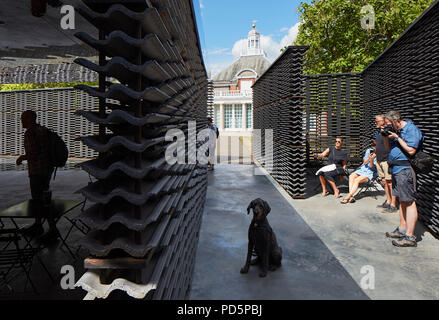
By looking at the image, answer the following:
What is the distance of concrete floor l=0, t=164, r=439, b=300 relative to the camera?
140 inches

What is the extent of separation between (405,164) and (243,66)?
62170mm

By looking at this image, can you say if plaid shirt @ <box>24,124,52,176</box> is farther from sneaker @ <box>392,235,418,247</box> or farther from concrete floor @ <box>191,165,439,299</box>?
sneaker @ <box>392,235,418,247</box>

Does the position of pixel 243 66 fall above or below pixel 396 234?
above

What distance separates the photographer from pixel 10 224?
19.5ft

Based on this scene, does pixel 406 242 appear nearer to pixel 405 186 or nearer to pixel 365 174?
pixel 405 186

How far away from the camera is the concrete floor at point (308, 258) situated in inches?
140

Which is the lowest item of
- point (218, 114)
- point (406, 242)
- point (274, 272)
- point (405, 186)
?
point (274, 272)

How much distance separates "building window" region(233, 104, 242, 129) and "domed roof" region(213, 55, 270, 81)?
17.2 meters

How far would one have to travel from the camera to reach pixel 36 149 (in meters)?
4.79

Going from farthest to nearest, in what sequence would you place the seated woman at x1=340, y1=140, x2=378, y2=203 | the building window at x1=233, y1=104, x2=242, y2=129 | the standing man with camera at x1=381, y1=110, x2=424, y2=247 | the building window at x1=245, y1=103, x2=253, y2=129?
the building window at x1=233, y1=104, x2=242, y2=129 → the building window at x1=245, y1=103, x2=253, y2=129 → the seated woman at x1=340, y1=140, x2=378, y2=203 → the standing man with camera at x1=381, y1=110, x2=424, y2=247

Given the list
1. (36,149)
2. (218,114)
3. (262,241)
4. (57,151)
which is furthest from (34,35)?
(218,114)

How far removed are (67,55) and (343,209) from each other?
922cm

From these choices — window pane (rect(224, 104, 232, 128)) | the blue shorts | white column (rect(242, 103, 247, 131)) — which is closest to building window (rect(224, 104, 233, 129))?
window pane (rect(224, 104, 232, 128))
